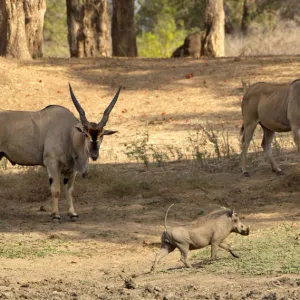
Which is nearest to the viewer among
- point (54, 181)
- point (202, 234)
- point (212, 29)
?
point (202, 234)

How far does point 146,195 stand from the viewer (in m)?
12.0

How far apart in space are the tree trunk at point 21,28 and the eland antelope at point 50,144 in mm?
9699

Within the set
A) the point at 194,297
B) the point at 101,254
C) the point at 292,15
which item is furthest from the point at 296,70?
the point at 292,15

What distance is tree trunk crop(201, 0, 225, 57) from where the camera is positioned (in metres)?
22.8

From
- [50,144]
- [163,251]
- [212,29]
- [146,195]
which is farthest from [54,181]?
[212,29]

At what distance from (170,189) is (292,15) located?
1261 inches

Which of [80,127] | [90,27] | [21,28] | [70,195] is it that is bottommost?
[70,195]

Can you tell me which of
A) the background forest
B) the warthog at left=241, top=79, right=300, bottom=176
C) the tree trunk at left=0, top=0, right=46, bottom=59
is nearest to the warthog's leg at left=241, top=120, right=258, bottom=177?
the warthog at left=241, top=79, right=300, bottom=176

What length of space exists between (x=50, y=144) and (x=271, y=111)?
3489 millimetres

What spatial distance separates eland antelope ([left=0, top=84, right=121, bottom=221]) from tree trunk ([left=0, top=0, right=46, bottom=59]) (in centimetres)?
970

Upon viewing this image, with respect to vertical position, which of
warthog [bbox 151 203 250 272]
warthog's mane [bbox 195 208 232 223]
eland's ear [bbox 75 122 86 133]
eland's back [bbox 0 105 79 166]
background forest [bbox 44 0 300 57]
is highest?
eland's ear [bbox 75 122 86 133]

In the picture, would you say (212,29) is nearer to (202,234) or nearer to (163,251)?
(202,234)

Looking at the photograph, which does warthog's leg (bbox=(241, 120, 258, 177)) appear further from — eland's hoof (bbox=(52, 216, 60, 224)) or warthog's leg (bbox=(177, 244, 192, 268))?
warthog's leg (bbox=(177, 244, 192, 268))

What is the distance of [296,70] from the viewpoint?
19828 millimetres
